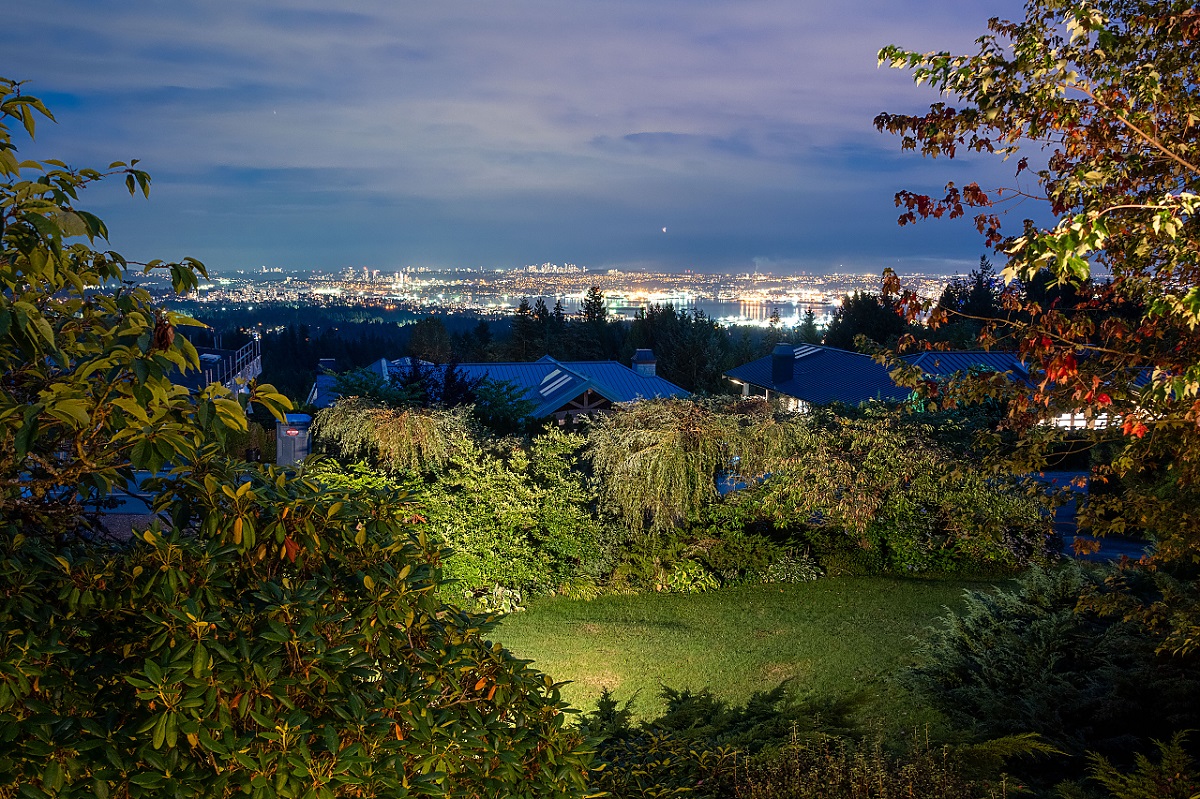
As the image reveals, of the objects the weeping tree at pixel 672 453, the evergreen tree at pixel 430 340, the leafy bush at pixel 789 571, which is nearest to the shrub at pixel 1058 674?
the leafy bush at pixel 789 571

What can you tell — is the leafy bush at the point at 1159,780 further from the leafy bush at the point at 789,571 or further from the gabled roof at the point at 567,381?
the gabled roof at the point at 567,381

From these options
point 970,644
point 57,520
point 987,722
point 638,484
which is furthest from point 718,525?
point 57,520

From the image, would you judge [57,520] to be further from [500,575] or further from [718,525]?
[718,525]

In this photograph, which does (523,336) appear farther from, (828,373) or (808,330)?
(828,373)

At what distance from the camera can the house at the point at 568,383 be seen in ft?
68.4

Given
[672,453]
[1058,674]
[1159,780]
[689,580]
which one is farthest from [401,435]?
[1159,780]

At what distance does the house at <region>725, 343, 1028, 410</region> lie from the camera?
23.7m

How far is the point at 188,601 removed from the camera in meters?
1.92

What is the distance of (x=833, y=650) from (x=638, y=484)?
329cm

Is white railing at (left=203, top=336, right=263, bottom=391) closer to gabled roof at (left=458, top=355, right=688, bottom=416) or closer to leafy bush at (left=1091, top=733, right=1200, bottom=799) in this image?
gabled roof at (left=458, top=355, right=688, bottom=416)

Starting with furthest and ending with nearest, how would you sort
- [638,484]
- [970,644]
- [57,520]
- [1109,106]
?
1. [638,484]
2. [970,644]
3. [1109,106]
4. [57,520]

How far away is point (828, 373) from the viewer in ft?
88.5

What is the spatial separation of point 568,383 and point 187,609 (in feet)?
66.8

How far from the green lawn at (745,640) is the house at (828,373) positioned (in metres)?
12.4
